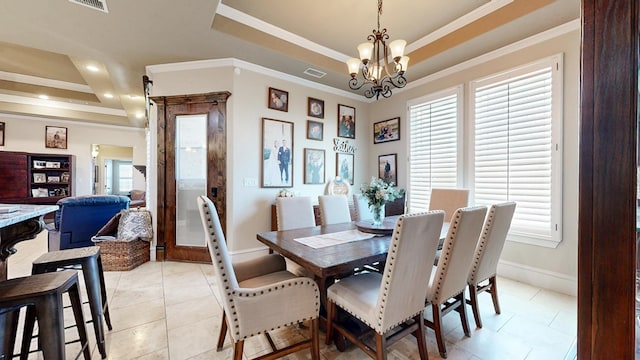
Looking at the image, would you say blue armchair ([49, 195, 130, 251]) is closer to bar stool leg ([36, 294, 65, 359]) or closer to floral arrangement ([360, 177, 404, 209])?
bar stool leg ([36, 294, 65, 359])

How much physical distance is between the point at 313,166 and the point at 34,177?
23.8 feet

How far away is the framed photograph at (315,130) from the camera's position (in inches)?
165

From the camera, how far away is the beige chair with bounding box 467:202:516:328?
1.88 meters

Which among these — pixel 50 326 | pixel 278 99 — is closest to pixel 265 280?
pixel 50 326

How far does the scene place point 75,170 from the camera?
678 centimetres

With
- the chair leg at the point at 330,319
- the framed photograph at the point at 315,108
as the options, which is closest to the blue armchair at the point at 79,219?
the framed photograph at the point at 315,108

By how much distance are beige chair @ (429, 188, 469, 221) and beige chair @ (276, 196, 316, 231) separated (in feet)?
5.07

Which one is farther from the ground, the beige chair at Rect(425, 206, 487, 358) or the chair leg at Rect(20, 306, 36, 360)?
the beige chair at Rect(425, 206, 487, 358)

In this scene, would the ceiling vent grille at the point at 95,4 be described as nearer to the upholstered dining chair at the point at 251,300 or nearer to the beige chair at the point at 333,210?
the upholstered dining chair at the point at 251,300

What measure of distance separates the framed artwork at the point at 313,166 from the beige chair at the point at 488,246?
2700 mm

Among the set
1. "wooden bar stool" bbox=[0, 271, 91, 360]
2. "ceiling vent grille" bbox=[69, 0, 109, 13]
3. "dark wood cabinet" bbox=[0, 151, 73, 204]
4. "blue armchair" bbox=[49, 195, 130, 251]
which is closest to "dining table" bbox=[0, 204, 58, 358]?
"wooden bar stool" bbox=[0, 271, 91, 360]

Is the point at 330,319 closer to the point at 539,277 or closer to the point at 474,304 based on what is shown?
the point at 474,304

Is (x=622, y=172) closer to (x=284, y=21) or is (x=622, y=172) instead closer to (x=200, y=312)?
(x=200, y=312)

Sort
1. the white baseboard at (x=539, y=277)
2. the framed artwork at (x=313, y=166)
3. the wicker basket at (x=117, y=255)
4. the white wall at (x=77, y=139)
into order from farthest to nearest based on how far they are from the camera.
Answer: the white wall at (x=77, y=139), the framed artwork at (x=313, y=166), the wicker basket at (x=117, y=255), the white baseboard at (x=539, y=277)
